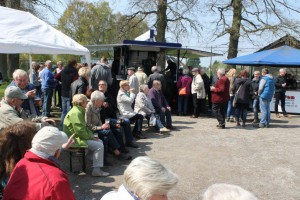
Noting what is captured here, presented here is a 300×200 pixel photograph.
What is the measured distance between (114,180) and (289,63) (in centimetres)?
970

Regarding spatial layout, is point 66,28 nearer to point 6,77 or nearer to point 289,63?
point 6,77

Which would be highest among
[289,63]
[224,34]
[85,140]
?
[224,34]

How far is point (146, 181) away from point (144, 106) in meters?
6.40

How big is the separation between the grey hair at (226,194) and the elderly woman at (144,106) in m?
6.81

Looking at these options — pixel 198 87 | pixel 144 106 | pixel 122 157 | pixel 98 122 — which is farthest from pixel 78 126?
pixel 198 87

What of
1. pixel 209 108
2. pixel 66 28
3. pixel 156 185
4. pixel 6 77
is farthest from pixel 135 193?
pixel 66 28

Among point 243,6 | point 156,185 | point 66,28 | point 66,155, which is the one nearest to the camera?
point 156,185

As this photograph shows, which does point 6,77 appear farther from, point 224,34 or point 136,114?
point 136,114

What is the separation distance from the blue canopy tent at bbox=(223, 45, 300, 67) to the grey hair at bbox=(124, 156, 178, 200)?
11.7 m

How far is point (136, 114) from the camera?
8172 millimetres

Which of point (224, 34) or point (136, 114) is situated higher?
point (224, 34)

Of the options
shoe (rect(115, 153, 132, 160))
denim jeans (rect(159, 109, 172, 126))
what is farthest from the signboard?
shoe (rect(115, 153, 132, 160))

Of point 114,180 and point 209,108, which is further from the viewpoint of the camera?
point 209,108

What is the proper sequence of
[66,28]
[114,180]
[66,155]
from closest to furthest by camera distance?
1. [114,180]
2. [66,155]
3. [66,28]
